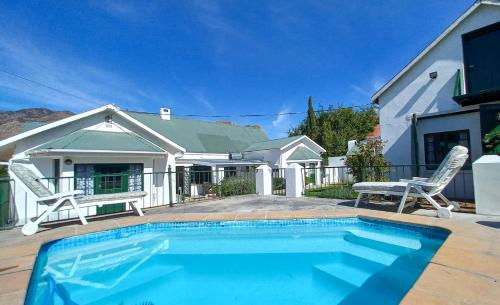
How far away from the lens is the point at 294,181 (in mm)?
13414

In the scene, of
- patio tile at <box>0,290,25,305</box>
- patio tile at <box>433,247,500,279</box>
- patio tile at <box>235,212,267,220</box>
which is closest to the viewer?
patio tile at <box>0,290,25,305</box>

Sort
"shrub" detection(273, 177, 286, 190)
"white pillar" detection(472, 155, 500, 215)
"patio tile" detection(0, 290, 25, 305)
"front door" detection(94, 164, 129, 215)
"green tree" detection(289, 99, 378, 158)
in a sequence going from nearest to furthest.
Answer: "patio tile" detection(0, 290, 25, 305) → "white pillar" detection(472, 155, 500, 215) → "front door" detection(94, 164, 129, 215) → "shrub" detection(273, 177, 286, 190) → "green tree" detection(289, 99, 378, 158)

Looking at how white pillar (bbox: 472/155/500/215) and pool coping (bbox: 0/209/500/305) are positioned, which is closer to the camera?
pool coping (bbox: 0/209/500/305)

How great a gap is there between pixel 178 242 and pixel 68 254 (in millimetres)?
2612

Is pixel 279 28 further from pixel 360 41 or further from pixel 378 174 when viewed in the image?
pixel 378 174

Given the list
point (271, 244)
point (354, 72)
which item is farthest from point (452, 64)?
point (354, 72)

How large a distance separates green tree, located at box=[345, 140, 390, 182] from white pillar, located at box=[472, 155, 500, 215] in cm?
419

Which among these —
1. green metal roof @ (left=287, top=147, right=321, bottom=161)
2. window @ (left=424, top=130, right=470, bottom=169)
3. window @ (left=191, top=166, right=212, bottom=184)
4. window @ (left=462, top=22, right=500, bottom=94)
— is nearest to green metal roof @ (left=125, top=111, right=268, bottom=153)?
window @ (left=191, top=166, right=212, bottom=184)

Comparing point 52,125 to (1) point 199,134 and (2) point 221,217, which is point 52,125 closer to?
(2) point 221,217

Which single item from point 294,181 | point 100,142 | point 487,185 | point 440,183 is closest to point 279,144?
point 294,181

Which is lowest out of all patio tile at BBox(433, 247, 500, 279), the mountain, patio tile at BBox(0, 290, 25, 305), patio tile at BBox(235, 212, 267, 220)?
patio tile at BBox(235, 212, 267, 220)

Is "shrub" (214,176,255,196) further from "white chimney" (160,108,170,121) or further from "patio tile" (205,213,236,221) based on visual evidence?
"white chimney" (160,108,170,121)

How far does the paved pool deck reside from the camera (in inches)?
116

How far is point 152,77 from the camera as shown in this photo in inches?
1104
